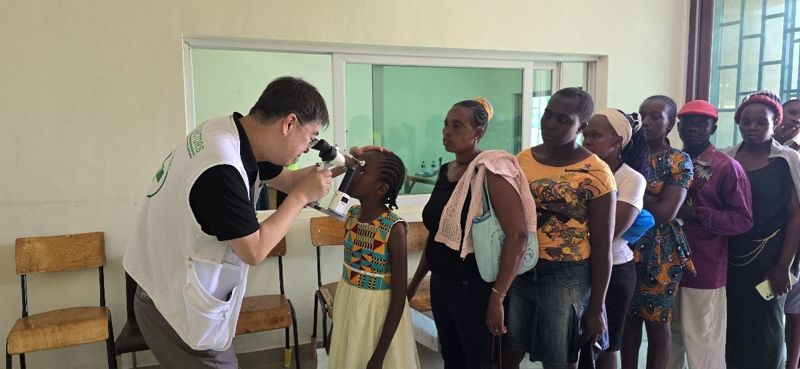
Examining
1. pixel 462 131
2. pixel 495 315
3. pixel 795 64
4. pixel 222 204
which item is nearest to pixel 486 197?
pixel 462 131

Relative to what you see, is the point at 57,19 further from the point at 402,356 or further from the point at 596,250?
the point at 596,250

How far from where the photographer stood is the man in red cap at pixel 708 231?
209cm

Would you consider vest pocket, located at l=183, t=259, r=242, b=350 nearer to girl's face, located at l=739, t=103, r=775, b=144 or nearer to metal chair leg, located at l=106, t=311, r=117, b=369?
metal chair leg, located at l=106, t=311, r=117, b=369

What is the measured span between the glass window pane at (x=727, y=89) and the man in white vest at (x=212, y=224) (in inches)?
139

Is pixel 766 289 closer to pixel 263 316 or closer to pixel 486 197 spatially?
pixel 486 197

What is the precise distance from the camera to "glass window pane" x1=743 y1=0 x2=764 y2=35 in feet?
11.4

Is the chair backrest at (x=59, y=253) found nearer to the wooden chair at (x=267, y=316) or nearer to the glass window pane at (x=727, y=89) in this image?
the wooden chair at (x=267, y=316)

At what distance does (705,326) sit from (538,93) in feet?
6.62

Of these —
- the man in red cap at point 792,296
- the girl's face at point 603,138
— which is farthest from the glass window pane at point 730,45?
the girl's face at point 603,138

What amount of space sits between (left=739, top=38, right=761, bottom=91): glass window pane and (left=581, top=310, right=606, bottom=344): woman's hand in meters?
2.90

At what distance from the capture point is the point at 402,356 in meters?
1.74

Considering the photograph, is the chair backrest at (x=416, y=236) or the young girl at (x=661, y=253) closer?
the young girl at (x=661, y=253)

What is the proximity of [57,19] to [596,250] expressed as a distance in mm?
2787

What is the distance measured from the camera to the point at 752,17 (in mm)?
3516
